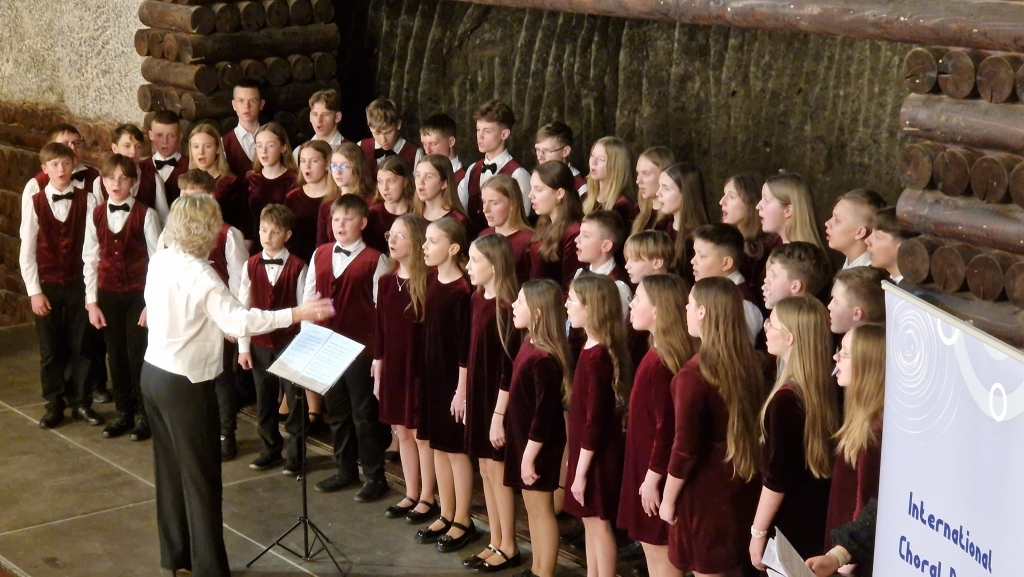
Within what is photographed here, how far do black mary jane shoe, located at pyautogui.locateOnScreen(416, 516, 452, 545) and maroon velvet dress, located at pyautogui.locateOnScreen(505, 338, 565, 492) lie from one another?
92cm

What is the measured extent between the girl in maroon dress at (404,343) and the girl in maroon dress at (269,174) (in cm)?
181

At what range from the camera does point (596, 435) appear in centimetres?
571

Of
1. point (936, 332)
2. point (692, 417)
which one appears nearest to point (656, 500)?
point (692, 417)

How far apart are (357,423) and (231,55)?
368cm

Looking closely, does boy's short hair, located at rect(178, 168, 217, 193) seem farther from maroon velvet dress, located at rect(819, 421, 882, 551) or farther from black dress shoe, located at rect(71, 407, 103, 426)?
maroon velvet dress, located at rect(819, 421, 882, 551)

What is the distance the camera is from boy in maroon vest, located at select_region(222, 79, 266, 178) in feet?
30.9

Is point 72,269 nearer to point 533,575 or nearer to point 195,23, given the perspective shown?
point 195,23

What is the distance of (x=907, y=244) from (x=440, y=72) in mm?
5776

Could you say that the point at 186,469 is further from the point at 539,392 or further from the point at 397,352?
the point at 539,392

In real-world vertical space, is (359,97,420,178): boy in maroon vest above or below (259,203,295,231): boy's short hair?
above

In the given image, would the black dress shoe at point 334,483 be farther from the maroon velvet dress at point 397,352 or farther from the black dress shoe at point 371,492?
the maroon velvet dress at point 397,352

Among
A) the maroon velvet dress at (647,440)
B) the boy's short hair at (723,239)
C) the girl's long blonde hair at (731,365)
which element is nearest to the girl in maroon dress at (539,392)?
the maroon velvet dress at (647,440)

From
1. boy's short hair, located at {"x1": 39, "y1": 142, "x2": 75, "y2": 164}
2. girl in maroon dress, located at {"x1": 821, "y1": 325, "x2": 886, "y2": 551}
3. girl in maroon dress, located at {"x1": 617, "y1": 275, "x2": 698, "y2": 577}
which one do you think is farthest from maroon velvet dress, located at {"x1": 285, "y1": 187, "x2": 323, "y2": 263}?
girl in maroon dress, located at {"x1": 821, "y1": 325, "x2": 886, "y2": 551}

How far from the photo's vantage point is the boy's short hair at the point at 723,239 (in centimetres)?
600
